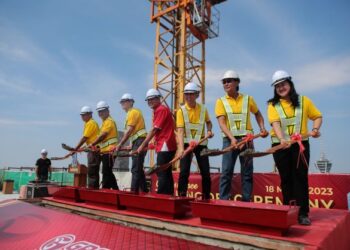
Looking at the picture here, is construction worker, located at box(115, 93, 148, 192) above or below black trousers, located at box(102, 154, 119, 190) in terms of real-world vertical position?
above

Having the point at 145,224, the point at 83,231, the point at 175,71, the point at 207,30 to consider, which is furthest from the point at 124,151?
the point at 207,30

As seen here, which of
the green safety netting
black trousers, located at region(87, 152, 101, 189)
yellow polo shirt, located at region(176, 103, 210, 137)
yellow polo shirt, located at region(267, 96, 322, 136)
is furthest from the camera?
the green safety netting

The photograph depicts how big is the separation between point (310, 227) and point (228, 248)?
2.55ft

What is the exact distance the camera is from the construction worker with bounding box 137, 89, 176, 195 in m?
4.19

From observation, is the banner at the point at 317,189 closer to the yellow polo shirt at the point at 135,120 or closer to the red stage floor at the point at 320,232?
the yellow polo shirt at the point at 135,120

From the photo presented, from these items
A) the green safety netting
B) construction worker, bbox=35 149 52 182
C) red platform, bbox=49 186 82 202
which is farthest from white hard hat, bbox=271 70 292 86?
the green safety netting

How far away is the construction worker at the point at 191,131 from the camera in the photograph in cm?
426

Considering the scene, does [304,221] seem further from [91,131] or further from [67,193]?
[91,131]

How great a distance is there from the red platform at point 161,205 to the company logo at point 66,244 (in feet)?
3.12

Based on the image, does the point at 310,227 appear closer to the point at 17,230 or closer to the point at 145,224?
the point at 145,224

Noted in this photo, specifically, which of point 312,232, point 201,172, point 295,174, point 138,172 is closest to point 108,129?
point 138,172

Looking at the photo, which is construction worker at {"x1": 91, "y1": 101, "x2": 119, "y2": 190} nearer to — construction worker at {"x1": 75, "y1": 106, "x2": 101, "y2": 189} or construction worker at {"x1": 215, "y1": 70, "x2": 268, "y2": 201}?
construction worker at {"x1": 75, "y1": 106, "x2": 101, "y2": 189}

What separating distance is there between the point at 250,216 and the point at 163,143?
82.4 inches

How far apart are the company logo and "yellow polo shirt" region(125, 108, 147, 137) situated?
3.24m
